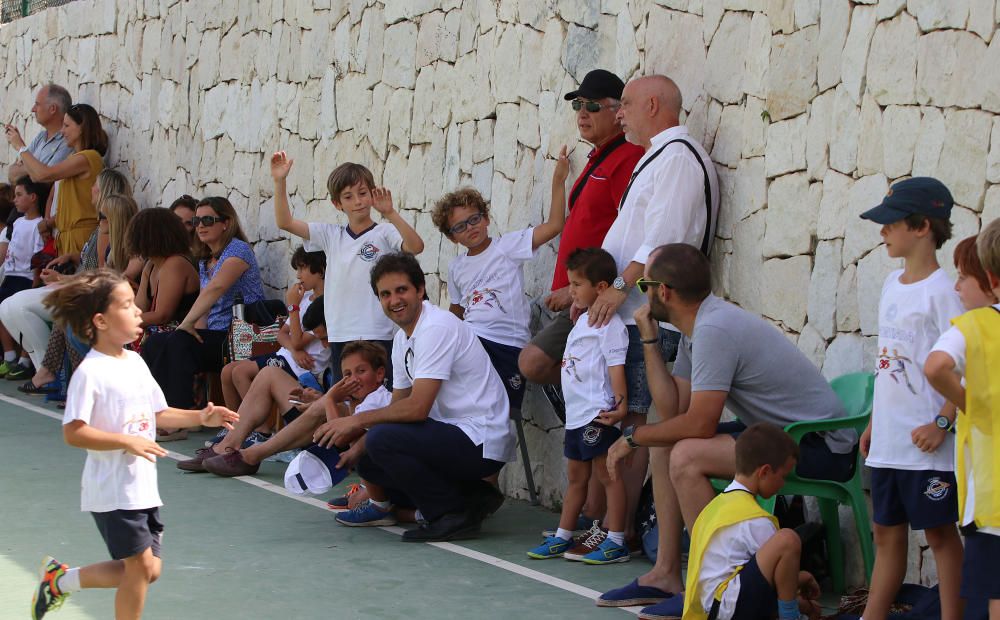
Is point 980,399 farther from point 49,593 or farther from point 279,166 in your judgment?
point 279,166

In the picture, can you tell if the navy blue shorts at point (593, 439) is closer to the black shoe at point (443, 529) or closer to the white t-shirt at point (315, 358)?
the black shoe at point (443, 529)

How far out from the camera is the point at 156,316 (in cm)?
865

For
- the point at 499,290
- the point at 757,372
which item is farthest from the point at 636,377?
the point at 499,290

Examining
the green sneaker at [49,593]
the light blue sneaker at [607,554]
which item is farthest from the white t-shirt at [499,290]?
the green sneaker at [49,593]

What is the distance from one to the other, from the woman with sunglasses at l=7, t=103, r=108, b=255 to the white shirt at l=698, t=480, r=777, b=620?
7.92 metres

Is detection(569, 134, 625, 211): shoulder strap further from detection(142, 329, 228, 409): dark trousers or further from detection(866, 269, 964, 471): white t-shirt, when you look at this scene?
detection(142, 329, 228, 409): dark trousers

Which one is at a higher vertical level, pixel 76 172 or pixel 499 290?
pixel 76 172

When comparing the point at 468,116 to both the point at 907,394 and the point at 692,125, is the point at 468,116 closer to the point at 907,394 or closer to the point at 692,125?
the point at 692,125

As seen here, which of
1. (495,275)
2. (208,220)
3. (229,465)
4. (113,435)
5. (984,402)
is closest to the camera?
(984,402)

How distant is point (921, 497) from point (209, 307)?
5.44m

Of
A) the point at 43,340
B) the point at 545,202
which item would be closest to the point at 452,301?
the point at 545,202

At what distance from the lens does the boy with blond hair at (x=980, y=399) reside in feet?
11.4

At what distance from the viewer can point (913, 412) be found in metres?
4.05

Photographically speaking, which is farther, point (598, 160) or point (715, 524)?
point (598, 160)
